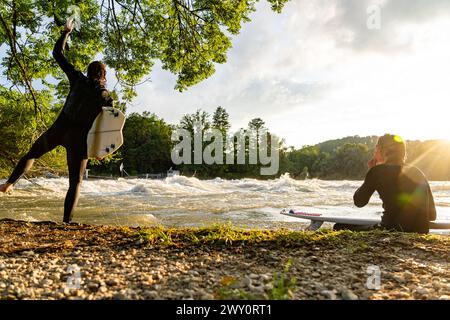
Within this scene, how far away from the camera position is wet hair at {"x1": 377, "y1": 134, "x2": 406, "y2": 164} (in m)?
4.43

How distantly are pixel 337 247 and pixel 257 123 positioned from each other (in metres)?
99.7

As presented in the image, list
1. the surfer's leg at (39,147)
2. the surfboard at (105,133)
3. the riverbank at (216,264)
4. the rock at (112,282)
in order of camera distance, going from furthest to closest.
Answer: the surfboard at (105,133)
the surfer's leg at (39,147)
the rock at (112,282)
the riverbank at (216,264)

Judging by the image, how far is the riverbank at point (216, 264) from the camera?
241 cm

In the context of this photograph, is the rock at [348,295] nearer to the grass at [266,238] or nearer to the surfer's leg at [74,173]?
the grass at [266,238]

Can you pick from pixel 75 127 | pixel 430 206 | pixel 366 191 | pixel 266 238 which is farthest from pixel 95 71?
pixel 430 206

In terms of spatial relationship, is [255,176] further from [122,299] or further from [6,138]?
[122,299]

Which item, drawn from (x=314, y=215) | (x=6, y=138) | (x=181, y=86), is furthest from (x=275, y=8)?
(x=6, y=138)

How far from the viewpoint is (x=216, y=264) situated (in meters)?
3.12

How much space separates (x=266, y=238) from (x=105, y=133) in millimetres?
2807

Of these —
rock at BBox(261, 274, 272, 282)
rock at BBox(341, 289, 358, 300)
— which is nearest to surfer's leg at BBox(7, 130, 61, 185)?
rock at BBox(261, 274, 272, 282)

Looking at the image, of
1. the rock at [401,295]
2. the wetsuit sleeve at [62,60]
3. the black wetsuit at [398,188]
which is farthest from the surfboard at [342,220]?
the wetsuit sleeve at [62,60]

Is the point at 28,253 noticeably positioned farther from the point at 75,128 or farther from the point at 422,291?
the point at 422,291

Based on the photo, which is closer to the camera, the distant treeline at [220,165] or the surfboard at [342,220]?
the surfboard at [342,220]

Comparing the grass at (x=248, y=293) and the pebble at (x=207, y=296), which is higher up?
the grass at (x=248, y=293)
